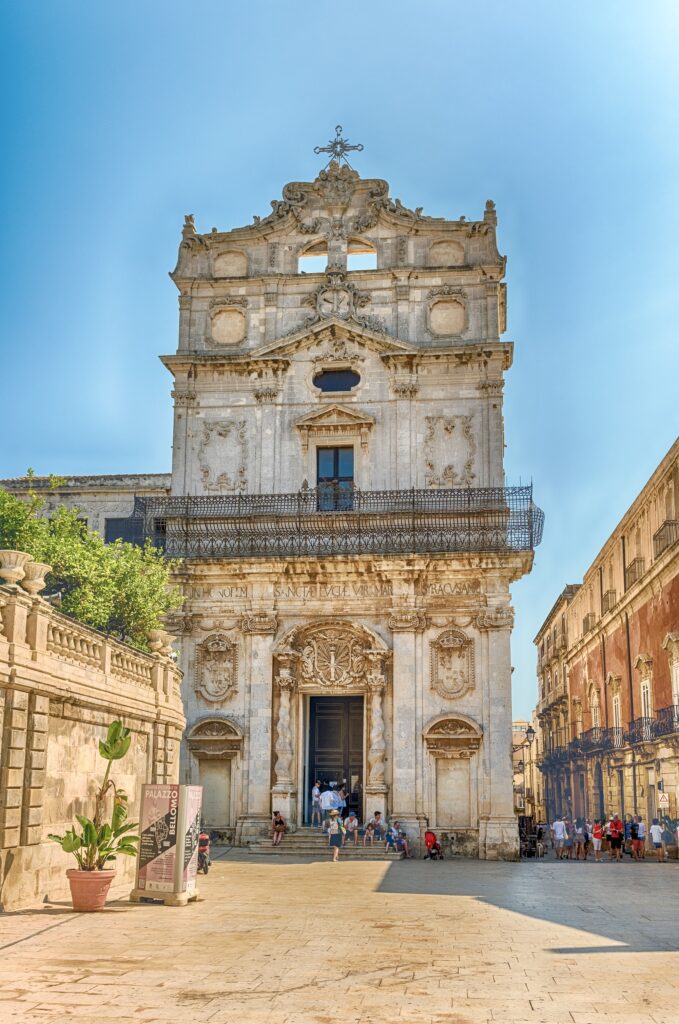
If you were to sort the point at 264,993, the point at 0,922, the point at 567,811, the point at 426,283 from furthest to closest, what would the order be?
the point at 567,811 < the point at 426,283 < the point at 0,922 < the point at 264,993

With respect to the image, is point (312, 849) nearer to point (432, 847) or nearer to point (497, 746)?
point (432, 847)

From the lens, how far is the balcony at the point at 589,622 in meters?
45.8

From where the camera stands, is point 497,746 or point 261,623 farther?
point 261,623

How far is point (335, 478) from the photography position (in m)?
30.2

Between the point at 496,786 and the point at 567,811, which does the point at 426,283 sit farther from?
the point at 567,811

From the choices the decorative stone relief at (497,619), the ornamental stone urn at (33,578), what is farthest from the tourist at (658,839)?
the ornamental stone urn at (33,578)

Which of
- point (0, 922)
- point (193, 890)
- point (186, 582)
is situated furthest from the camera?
point (186, 582)

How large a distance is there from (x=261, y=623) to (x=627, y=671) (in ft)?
52.2

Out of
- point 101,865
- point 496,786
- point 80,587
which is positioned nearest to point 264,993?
point 101,865

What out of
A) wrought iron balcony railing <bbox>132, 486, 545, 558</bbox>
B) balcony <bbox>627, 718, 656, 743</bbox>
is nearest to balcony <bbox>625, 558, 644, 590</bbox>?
balcony <bbox>627, 718, 656, 743</bbox>

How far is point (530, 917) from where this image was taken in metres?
14.6

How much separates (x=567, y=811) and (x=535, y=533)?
94.4 feet

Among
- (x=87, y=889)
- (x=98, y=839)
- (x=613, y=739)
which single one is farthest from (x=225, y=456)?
(x=613, y=739)

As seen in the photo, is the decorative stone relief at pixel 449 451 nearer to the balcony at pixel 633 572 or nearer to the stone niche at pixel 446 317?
the stone niche at pixel 446 317
